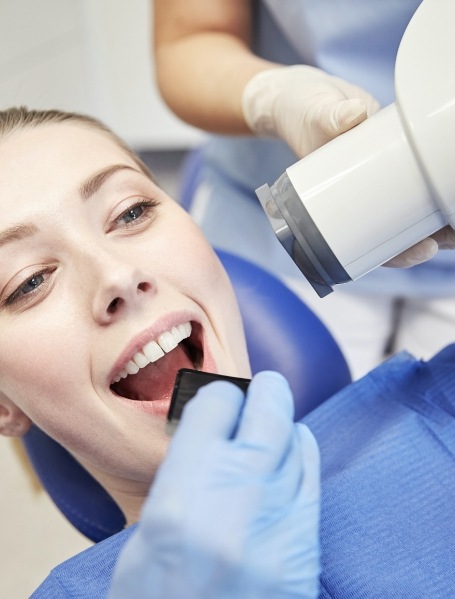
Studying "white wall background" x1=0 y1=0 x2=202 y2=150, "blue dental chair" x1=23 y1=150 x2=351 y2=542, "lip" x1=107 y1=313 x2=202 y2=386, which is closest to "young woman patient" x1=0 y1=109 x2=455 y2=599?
"lip" x1=107 y1=313 x2=202 y2=386

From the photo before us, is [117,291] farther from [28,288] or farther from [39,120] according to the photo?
[39,120]

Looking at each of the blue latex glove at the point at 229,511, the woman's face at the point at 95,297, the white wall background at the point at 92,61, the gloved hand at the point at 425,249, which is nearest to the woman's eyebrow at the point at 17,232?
the woman's face at the point at 95,297

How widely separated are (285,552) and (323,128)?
565 millimetres

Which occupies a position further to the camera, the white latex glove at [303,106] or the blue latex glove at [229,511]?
the white latex glove at [303,106]

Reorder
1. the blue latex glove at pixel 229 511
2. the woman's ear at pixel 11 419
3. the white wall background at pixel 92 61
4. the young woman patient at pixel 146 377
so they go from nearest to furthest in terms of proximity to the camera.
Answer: the blue latex glove at pixel 229 511 < the young woman patient at pixel 146 377 < the woman's ear at pixel 11 419 < the white wall background at pixel 92 61

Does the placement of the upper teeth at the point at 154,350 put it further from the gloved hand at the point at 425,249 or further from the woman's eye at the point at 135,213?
the gloved hand at the point at 425,249

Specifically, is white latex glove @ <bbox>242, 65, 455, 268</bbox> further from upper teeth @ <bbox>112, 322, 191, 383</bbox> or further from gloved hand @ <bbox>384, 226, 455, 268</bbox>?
upper teeth @ <bbox>112, 322, 191, 383</bbox>

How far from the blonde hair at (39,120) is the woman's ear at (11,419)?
421 mm

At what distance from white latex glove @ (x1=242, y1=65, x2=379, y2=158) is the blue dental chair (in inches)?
12.4

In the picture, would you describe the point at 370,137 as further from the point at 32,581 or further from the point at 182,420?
the point at 32,581

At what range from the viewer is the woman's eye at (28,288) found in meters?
0.99

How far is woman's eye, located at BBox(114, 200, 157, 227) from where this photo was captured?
1051 mm

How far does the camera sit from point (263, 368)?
1339mm

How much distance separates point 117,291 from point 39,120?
0.38 meters
